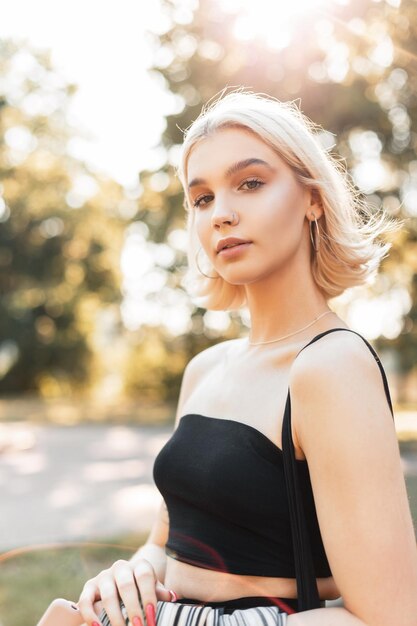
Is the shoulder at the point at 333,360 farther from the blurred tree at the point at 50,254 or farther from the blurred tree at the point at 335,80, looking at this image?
the blurred tree at the point at 50,254

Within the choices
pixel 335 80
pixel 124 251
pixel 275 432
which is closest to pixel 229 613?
pixel 275 432

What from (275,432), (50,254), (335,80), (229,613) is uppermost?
(50,254)

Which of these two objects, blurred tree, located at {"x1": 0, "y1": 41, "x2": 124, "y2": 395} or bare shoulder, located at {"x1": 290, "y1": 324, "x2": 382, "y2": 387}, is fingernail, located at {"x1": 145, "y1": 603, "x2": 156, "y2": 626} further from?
blurred tree, located at {"x1": 0, "y1": 41, "x2": 124, "y2": 395}

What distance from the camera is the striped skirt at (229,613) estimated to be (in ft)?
4.69

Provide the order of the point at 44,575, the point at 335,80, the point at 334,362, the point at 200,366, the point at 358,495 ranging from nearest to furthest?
the point at 358,495, the point at 334,362, the point at 200,366, the point at 44,575, the point at 335,80

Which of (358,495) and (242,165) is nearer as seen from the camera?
(358,495)

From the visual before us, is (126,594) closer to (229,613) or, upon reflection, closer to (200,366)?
(229,613)

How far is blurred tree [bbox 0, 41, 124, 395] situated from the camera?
963 inches

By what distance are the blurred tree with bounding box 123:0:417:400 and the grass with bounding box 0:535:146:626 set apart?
7659 mm

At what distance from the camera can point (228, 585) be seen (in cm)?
154

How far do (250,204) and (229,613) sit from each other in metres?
0.90

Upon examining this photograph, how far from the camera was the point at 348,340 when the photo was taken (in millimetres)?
1459

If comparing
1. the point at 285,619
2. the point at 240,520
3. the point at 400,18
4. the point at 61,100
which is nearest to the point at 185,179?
the point at 240,520

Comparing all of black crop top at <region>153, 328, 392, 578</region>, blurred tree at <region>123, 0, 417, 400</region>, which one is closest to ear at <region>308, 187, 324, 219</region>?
black crop top at <region>153, 328, 392, 578</region>
